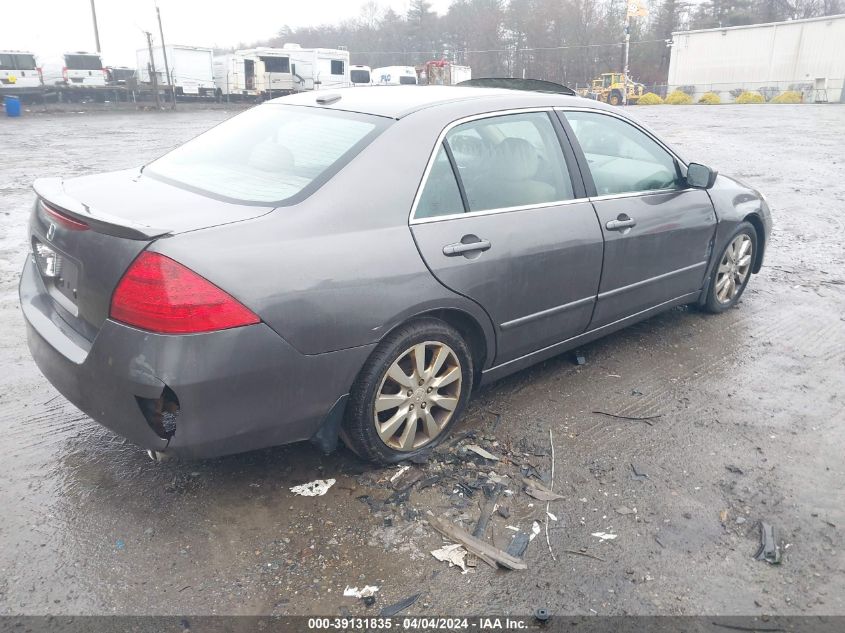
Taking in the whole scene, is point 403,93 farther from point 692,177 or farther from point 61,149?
point 61,149

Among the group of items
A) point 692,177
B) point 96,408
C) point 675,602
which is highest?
point 692,177

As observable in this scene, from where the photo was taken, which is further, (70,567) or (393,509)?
(393,509)

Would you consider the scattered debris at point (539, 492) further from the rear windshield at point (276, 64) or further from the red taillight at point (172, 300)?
the rear windshield at point (276, 64)

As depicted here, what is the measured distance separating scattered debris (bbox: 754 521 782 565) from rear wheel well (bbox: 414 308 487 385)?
145 centimetres

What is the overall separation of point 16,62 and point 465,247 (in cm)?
3570

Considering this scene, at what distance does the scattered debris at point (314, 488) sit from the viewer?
2961 millimetres

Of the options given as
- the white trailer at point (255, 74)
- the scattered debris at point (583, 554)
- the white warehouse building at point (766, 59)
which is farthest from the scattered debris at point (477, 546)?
the white warehouse building at point (766, 59)

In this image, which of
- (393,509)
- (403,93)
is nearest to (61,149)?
(403,93)

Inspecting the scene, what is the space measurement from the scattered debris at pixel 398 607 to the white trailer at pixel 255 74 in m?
39.7

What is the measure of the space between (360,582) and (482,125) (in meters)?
2.25

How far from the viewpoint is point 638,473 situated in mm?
3162

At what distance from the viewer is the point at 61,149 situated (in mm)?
16375

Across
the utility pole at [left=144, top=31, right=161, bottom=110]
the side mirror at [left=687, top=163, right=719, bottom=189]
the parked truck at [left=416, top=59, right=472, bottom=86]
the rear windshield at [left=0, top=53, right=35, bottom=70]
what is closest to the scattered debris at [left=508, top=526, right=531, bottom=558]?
the side mirror at [left=687, top=163, right=719, bottom=189]

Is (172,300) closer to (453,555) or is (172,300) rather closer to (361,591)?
(361,591)
